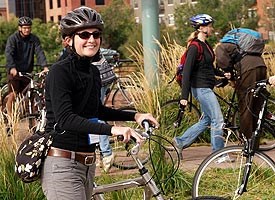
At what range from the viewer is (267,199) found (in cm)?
648

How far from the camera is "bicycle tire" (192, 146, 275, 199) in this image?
596cm

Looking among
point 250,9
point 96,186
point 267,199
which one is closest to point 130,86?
point 267,199

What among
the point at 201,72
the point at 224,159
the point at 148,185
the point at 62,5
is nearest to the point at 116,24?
the point at 62,5

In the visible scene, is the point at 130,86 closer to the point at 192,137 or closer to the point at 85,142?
the point at 192,137

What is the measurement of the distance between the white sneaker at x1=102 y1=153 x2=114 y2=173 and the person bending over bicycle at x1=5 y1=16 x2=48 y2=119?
159 inches

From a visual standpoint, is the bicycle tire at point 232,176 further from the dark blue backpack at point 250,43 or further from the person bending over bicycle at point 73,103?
the person bending over bicycle at point 73,103

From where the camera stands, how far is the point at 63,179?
400 centimetres

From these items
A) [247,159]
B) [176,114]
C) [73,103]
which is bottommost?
[176,114]

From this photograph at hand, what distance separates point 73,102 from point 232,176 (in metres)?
2.70

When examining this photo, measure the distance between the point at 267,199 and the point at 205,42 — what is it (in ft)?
8.13

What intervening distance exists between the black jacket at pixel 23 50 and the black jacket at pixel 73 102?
6918 mm

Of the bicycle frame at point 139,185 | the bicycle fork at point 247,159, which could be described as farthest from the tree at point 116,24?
the bicycle frame at point 139,185

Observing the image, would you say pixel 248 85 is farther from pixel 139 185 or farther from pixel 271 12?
pixel 271 12

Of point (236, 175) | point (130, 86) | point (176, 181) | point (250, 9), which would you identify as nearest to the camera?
point (236, 175)
